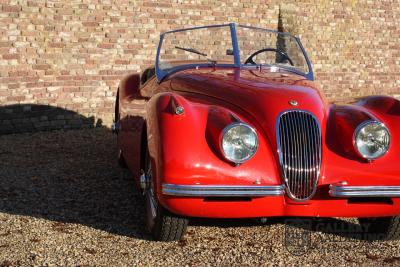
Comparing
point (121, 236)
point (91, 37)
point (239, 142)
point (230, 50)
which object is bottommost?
point (121, 236)

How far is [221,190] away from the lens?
3236 millimetres

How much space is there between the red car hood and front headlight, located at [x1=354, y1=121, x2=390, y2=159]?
27 centimetres

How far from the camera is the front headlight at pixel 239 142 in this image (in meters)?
3.33

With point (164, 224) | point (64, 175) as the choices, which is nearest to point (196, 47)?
point (64, 175)

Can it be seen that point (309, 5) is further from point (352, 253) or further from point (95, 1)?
point (352, 253)

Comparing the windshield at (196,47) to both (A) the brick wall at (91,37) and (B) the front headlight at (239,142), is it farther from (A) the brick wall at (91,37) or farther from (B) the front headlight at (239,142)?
(A) the brick wall at (91,37)

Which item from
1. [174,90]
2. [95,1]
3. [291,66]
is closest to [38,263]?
[174,90]

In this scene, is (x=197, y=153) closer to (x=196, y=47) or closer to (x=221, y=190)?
(x=221, y=190)

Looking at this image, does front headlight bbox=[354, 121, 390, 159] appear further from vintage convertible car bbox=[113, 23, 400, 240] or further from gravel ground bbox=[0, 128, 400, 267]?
gravel ground bbox=[0, 128, 400, 267]

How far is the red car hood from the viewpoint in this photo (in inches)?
141

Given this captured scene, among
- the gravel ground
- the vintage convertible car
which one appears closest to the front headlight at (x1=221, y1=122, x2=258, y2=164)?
the vintage convertible car

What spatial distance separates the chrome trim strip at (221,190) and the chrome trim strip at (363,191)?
361 mm

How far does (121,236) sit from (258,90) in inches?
55.5

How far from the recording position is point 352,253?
3629 millimetres
